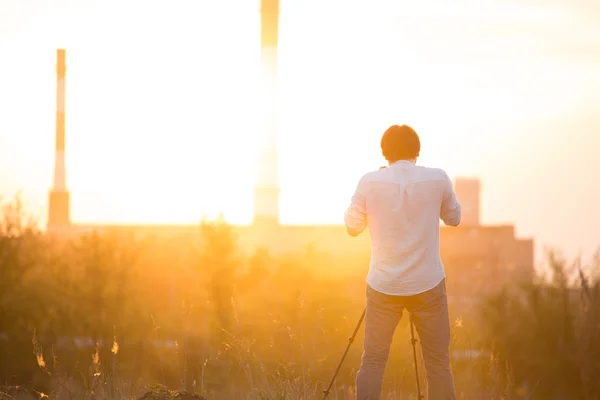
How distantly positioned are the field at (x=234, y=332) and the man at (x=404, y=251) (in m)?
0.73

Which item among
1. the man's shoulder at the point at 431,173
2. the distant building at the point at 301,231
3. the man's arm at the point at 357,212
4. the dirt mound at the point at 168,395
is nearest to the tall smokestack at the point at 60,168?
the distant building at the point at 301,231

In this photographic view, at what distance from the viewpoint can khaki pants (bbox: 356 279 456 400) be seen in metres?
5.39

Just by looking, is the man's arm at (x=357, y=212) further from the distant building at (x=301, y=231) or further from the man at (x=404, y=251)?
the distant building at (x=301, y=231)

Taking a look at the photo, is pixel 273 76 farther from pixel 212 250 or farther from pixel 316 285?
pixel 316 285

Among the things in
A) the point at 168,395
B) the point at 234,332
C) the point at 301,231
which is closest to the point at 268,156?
the point at 301,231

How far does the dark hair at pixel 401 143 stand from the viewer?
215 inches

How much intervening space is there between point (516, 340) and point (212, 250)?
1526 cm

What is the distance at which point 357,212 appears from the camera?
546 cm

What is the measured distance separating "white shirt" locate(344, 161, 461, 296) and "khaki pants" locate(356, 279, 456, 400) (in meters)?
0.12

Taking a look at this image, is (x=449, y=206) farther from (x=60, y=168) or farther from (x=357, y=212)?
(x=60, y=168)

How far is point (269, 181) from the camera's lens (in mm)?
47625

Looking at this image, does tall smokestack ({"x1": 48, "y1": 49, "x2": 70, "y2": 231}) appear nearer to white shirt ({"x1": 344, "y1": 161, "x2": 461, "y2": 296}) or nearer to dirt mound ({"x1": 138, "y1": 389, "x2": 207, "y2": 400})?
dirt mound ({"x1": 138, "y1": 389, "x2": 207, "y2": 400})

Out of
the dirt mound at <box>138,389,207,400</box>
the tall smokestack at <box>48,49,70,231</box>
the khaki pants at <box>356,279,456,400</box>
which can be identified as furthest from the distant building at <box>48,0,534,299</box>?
Result: the khaki pants at <box>356,279,456,400</box>

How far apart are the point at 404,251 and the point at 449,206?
43 cm
